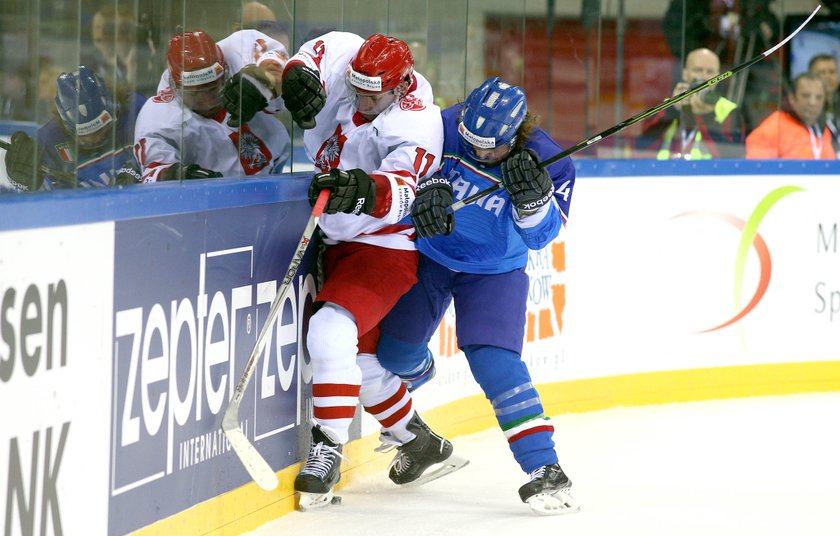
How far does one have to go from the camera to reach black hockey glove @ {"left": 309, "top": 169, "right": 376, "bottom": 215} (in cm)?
378

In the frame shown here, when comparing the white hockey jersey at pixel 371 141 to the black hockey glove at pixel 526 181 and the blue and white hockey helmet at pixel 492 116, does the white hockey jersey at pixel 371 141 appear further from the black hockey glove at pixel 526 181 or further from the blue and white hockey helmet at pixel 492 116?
the black hockey glove at pixel 526 181

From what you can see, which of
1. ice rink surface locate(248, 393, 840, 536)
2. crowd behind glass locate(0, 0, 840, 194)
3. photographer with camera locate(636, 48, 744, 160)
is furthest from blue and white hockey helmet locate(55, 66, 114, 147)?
photographer with camera locate(636, 48, 744, 160)

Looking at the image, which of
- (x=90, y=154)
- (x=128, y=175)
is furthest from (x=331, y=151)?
(x=90, y=154)

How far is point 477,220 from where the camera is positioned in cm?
426

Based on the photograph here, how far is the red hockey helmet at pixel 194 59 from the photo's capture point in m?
3.58

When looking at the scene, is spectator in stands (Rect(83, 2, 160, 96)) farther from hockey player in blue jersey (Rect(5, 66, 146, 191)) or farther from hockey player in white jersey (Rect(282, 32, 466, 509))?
hockey player in white jersey (Rect(282, 32, 466, 509))

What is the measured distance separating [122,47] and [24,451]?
1051 millimetres

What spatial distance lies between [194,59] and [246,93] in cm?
31

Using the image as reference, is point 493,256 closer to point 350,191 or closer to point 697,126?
point 350,191

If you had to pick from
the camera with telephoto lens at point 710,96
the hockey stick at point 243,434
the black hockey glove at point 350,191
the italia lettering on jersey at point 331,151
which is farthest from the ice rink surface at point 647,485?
the camera with telephoto lens at point 710,96

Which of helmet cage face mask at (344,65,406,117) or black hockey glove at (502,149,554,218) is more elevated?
helmet cage face mask at (344,65,406,117)

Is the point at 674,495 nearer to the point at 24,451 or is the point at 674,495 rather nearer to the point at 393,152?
the point at 393,152

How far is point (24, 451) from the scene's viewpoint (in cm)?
284

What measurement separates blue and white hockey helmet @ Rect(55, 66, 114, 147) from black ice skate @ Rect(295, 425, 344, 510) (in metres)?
1.23
